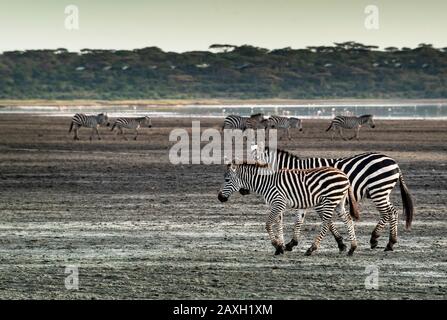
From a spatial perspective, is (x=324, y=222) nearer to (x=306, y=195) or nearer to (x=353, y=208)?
(x=306, y=195)

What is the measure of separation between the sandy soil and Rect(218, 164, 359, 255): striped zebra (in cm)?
31

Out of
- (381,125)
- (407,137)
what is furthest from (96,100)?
(407,137)

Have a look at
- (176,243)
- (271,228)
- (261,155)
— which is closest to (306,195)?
(271,228)

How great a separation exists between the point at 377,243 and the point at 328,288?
3.33 meters

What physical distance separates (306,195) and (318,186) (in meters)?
0.22

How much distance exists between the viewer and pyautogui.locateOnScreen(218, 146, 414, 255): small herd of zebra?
15820 mm

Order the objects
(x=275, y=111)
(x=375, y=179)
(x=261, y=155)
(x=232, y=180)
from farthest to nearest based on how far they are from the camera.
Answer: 1. (x=275, y=111)
2. (x=261, y=155)
3. (x=375, y=179)
4. (x=232, y=180)

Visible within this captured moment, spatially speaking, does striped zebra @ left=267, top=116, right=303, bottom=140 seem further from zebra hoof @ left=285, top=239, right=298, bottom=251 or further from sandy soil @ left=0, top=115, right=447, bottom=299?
zebra hoof @ left=285, top=239, right=298, bottom=251

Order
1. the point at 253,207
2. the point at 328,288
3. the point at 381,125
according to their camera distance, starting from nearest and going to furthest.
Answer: the point at 328,288, the point at 253,207, the point at 381,125

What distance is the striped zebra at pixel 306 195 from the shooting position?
15781 millimetres

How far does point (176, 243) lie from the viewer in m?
17.1

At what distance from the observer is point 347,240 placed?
676 inches

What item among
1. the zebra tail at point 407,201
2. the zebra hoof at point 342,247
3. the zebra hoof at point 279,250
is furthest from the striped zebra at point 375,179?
the zebra hoof at point 279,250
